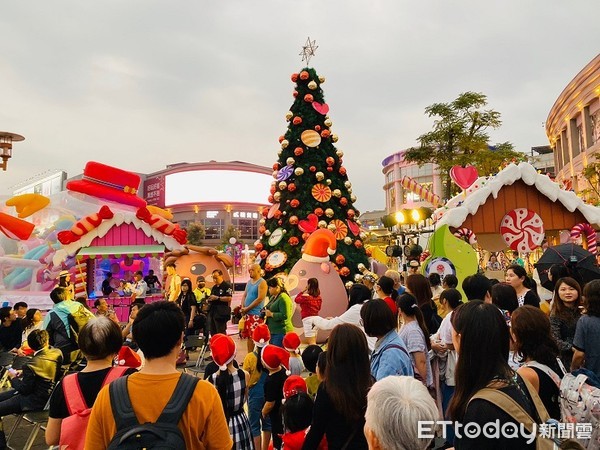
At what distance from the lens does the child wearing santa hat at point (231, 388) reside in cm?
297

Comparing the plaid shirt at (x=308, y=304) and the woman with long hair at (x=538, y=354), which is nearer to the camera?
the woman with long hair at (x=538, y=354)

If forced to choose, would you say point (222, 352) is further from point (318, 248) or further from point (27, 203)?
point (27, 203)

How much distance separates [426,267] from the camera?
8.20m

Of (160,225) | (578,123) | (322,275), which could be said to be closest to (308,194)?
(322,275)

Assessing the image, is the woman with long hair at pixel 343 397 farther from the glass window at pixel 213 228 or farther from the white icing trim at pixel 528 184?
the glass window at pixel 213 228

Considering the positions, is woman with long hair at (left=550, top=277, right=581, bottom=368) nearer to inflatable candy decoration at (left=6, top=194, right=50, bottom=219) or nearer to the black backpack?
the black backpack

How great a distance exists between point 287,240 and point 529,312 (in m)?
9.41

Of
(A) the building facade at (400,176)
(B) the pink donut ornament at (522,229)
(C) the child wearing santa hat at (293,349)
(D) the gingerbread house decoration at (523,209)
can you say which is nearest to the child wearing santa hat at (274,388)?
(C) the child wearing santa hat at (293,349)

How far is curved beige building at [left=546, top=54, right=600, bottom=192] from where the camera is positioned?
27.9m

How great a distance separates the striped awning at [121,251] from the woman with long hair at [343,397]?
11798mm

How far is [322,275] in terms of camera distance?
927cm

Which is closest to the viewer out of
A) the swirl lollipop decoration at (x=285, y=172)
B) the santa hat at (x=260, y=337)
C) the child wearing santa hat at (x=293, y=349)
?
the child wearing santa hat at (x=293, y=349)

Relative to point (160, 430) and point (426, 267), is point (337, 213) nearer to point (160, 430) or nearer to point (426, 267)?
point (426, 267)

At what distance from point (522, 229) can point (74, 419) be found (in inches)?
397
